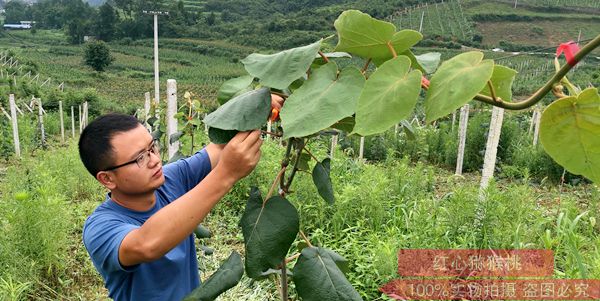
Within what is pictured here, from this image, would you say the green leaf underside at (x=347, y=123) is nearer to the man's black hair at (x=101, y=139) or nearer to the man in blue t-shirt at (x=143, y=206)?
the man in blue t-shirt at (x=143, y=206)

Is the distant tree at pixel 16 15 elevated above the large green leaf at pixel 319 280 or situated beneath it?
elevated above

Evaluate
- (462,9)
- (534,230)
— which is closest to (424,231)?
(534,230)

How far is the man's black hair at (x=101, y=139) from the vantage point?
43.4 inches

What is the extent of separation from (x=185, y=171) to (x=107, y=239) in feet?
1.40

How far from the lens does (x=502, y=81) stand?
1.81 feet

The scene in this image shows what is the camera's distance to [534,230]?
2770 millimetres

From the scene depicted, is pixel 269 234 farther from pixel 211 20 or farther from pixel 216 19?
pixel 216 19

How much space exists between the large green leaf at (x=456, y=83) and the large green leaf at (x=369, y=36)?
0.12 meters

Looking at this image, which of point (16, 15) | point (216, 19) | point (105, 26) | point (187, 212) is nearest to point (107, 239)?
point (187, 212)

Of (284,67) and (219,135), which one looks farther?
(219,135)

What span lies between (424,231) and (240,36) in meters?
38.7

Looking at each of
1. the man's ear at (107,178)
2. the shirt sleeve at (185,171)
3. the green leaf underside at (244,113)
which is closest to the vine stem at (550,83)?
the green leaf underside at (244,113)

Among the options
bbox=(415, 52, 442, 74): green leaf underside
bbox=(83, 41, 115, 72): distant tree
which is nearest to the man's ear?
bbox=(415, 52, 442, 74): green leaf underside

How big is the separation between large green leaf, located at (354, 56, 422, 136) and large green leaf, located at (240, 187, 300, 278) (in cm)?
32
